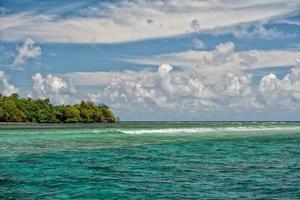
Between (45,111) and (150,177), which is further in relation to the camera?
(45,111)

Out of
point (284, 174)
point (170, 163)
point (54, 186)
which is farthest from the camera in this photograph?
point (170, 163)

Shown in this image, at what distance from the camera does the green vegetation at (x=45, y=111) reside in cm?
15412

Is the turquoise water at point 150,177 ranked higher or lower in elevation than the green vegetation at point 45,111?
lower

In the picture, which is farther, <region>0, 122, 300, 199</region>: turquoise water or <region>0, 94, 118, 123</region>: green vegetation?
<region>0, 94, 118, 123</region>: green vegetation

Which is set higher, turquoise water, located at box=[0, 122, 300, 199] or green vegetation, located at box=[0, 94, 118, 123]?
green vegetation, located at box=[0, 94, 118, 123]

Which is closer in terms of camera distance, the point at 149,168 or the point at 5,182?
the point at 5,182

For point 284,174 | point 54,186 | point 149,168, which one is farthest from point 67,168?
point 284,174

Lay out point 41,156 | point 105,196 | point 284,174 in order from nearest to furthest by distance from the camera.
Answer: point 105,196 → point 284,174 → point 41,156

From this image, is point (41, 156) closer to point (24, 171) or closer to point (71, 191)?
point (24, 171)

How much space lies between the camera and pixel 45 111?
16750cm

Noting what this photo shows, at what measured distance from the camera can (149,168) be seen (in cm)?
2645

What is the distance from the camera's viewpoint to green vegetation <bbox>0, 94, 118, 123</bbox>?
15412 cm

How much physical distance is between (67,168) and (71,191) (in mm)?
7649

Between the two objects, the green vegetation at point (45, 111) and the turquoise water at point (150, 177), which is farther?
the green vegetation at point (45, 111)
